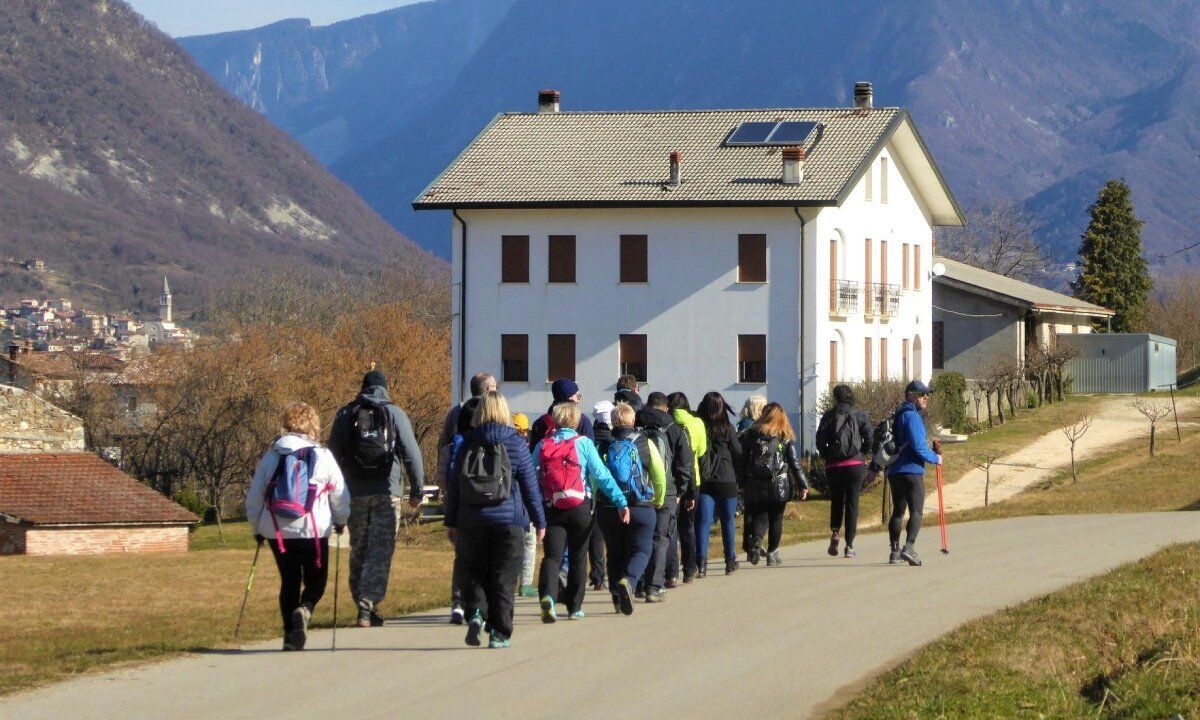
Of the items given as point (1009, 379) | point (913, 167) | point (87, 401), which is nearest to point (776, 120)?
point (913, 167)

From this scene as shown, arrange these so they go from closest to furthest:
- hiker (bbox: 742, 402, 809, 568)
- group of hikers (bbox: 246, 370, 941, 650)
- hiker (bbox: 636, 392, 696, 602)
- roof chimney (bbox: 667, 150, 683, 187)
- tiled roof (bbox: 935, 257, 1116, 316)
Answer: group of hikers (bbox: 246, 370, 941, 650) < hiker (bbox: 636, 392, 696, 602) < hiker (bbox: 742, 402, 809, 568) < roof chimney (bbox: 667, 150, 683, 187) < tiled roof (bbox: 935, 257, 1116, 316)

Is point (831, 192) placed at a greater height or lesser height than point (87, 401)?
greater

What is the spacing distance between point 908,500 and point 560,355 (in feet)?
103

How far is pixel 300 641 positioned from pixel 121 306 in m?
151

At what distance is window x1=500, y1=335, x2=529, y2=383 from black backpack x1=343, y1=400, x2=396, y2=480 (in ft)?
118

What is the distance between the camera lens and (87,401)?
60.3 meters

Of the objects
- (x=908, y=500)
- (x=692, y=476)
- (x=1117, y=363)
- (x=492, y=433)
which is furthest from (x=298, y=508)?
(x=1117, y=363)

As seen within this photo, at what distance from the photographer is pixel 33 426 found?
4256cm

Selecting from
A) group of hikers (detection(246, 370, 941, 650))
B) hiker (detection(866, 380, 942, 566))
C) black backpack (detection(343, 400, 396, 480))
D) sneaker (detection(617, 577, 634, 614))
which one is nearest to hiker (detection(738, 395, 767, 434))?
group of hikers (detection(246, 370, 941, 650))

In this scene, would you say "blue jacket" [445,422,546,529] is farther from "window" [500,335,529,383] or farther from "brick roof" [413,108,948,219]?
"window" [500,335,529,383]

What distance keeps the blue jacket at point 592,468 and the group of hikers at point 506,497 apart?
0.01m

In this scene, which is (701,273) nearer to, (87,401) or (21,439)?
(21,439)

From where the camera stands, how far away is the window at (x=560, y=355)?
47.9 m

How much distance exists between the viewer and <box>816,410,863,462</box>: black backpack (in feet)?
56.0
